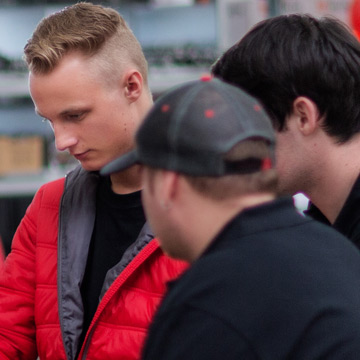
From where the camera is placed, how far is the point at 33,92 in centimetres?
143

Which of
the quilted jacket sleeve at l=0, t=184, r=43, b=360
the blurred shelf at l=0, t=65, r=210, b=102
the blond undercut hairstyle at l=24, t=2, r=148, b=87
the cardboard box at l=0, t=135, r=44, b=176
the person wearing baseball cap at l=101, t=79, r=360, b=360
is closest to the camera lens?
the person wearing baseball cap at l=101, t=79, r=360, b=360

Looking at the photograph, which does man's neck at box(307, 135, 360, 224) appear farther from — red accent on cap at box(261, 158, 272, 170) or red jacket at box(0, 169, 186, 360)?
red accent on cap at box(261, 158, 272, 170)

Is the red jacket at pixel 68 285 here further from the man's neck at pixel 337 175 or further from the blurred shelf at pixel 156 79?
the blurred shelf at pixel 156 79

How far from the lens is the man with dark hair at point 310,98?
1318 mm

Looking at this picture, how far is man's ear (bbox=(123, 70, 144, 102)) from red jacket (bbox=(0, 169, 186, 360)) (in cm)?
23

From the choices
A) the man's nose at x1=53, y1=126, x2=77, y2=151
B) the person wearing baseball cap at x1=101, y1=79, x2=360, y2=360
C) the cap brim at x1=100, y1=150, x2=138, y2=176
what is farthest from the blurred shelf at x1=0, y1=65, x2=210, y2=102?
the person wearing baseball cap at x1=101, y1=79, x2=360, y2=360

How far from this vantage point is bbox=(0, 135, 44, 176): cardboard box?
3666 millimetres

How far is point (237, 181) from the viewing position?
0.85 meters

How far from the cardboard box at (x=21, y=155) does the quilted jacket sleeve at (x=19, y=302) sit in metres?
2.17

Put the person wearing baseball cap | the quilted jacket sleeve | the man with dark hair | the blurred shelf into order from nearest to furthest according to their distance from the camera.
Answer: the person wearing baseball cap → the man with dark hair → the quilted jacket sleeve → the blurred shelf

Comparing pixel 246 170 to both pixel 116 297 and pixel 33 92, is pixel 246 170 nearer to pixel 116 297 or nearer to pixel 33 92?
pixel 116 297

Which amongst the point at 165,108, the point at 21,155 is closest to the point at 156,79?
the point at 21,155

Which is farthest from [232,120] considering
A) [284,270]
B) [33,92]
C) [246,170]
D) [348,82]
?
[33,92]

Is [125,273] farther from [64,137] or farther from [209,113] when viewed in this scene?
[209,113]
